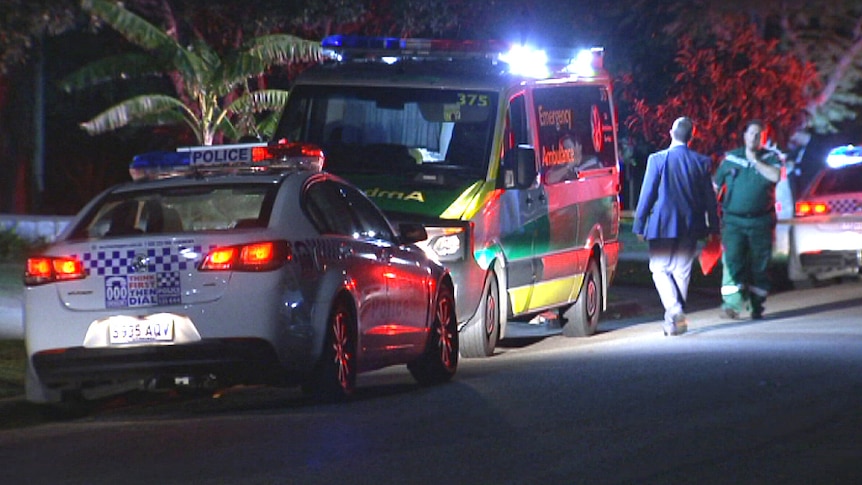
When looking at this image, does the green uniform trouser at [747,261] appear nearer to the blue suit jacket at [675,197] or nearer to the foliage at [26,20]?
the blue suit jacket at [675,197]

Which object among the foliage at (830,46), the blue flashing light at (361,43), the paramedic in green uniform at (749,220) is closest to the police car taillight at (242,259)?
the blue flashing light at (361,43)

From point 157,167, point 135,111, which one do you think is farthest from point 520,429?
point 135,111

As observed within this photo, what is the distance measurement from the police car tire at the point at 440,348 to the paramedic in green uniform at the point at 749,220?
4967 mm

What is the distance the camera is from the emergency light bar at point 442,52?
636 inches

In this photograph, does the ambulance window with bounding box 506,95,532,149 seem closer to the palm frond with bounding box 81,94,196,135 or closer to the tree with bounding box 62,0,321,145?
the tree with bounding box 62,0,321,145

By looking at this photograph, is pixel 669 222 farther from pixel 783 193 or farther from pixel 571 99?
pixel 783 193

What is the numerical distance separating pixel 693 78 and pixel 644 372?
2711 centimetres

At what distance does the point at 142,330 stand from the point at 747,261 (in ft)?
27.4

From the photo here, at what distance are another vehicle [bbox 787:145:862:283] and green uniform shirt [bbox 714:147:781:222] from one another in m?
4.45

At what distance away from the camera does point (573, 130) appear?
1723cm

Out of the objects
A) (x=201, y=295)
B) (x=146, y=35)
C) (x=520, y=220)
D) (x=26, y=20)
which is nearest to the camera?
(x=201, y=295)

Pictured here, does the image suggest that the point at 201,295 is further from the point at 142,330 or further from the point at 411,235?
the point at 411,235

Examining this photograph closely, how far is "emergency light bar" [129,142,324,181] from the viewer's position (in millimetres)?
11984

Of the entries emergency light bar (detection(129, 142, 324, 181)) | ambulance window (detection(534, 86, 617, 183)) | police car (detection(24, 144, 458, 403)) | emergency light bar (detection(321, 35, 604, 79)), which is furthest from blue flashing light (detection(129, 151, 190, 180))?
ambulance window (detection(534, 86, 617, 183))
